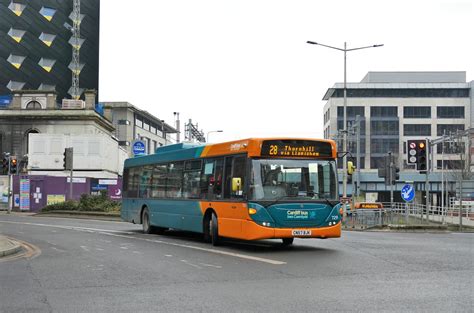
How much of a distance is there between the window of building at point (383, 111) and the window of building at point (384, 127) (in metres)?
1.39

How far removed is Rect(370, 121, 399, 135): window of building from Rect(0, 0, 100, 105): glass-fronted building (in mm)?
45663

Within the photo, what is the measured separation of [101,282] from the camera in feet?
31.9

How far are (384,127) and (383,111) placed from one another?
2774 mm

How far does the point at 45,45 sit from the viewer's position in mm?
91562

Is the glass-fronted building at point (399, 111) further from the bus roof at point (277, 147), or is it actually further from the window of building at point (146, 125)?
the bus roof at point (277, 147)

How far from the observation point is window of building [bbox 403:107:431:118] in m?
98.4

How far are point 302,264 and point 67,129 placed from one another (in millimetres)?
63013

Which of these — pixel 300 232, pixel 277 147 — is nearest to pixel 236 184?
pixel 277 147

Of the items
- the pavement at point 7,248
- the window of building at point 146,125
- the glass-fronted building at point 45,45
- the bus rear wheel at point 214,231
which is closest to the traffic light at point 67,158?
the pavement at point 7,248

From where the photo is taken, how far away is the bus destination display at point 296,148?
14211mm

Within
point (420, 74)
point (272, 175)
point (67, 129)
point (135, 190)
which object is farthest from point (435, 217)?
point (420, 74)

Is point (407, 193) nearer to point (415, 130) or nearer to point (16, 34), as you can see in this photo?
point (415, 130)

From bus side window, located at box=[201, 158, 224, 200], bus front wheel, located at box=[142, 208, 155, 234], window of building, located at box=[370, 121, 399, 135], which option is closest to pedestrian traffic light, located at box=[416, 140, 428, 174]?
bus front wheel, located at box=[142, 208, 155, 234]

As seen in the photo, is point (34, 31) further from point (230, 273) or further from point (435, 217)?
point (230, 273)
